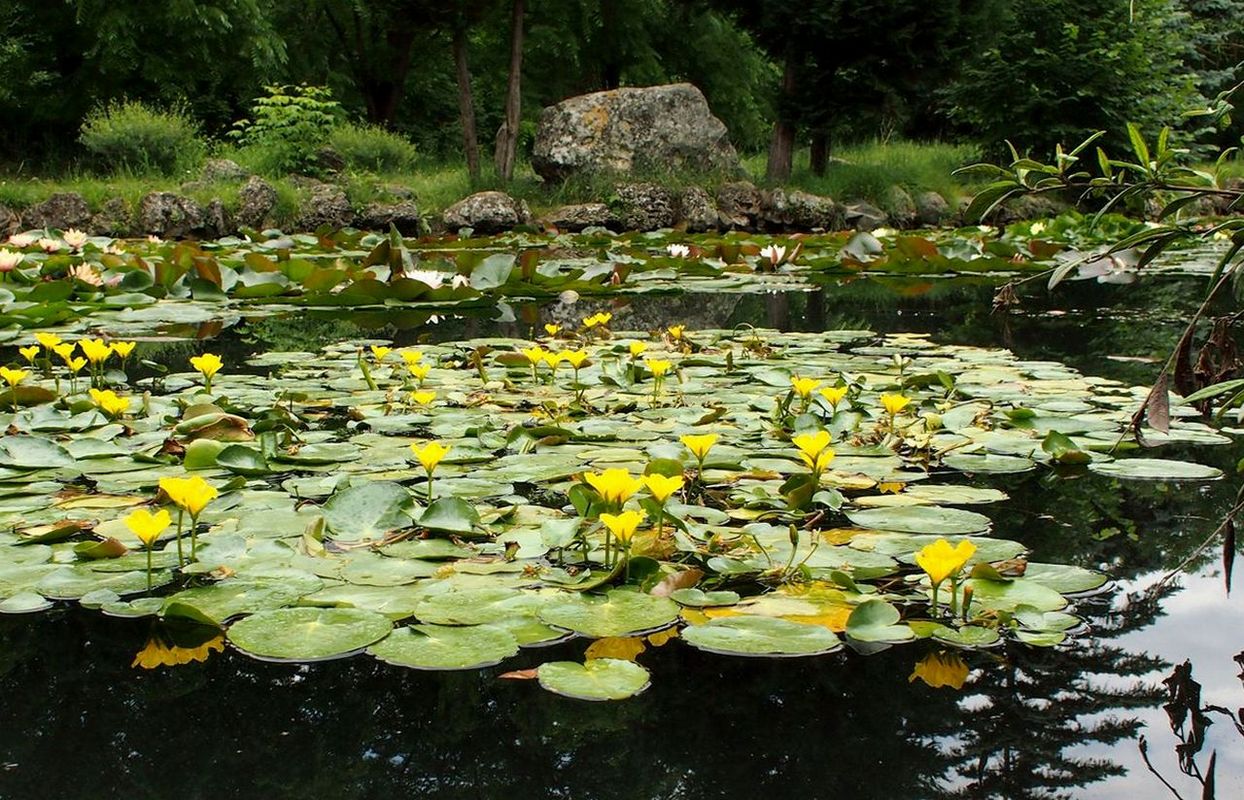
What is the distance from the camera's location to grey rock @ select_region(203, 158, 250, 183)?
26.6 ft

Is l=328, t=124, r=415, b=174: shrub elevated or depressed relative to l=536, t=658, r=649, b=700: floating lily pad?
elevated

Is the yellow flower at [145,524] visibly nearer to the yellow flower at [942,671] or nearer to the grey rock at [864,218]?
the yellow flower at [942,671]

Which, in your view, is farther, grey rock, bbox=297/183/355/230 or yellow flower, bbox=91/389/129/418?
grey rock, bbox=297/183/355/230

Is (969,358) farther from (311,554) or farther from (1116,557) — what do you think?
(311,554)

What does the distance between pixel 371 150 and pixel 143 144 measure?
6.71ft

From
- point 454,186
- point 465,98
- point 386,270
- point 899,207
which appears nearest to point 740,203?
point 899,207

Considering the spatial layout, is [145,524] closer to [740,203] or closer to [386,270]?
[386,270]

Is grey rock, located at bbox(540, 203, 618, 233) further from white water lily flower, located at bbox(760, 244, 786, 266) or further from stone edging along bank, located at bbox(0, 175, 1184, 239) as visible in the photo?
white water lily flower, located at bbox(760, 244, 786, 266)

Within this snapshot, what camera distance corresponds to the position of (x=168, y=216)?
23.3ft

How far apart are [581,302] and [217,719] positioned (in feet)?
11.6

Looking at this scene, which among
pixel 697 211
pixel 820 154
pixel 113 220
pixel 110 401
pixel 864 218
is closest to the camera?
pixel 110 401

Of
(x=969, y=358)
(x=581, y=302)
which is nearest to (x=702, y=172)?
(x=581, y=302)

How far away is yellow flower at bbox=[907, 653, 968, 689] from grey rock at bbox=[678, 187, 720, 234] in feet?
24.7

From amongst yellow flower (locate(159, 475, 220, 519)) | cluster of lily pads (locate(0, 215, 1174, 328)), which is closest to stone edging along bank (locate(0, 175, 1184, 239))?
cluster of lily pads (locate(0, 215, 1174, 328))
